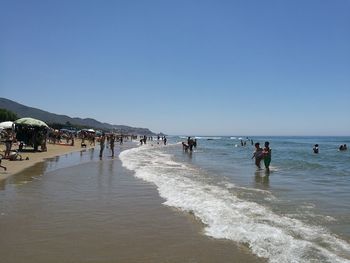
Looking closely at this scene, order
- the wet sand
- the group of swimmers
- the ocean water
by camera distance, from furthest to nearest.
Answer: the group of swimmers → the ocean water → the wet sand

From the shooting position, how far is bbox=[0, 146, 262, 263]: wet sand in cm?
582

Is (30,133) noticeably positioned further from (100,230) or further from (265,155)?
(100,230)

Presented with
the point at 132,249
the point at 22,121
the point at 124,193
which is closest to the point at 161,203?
the point at 124,193

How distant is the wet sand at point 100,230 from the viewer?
5.82 metres

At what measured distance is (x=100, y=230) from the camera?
7207mm

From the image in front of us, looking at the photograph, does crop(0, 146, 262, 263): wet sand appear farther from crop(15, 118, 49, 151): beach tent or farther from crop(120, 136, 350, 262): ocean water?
crop(15, 118, 49, 151): beach tent

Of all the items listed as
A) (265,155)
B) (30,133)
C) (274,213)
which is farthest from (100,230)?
(30,133)

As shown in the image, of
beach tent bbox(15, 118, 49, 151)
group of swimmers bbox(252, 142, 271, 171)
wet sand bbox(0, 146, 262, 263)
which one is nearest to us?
wet sand bbox(0, 146, 262, 263)

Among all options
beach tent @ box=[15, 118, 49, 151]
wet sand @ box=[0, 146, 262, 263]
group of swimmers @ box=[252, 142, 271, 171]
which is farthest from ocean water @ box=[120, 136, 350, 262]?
beach tent @ box=[15, 118, 49, 151]

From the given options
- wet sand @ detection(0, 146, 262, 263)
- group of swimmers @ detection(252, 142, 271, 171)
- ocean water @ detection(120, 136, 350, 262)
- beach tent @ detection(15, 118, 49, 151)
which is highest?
beach tent @ detection(15, 118, 49, 151)

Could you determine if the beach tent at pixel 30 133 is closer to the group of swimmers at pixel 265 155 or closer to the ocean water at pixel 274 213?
the group of swimmers at pixel 265 155

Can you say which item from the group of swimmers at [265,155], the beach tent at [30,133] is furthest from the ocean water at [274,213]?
the beach tent at [30,133]

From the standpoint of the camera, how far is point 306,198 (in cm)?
1157

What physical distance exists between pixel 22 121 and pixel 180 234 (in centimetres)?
2537
